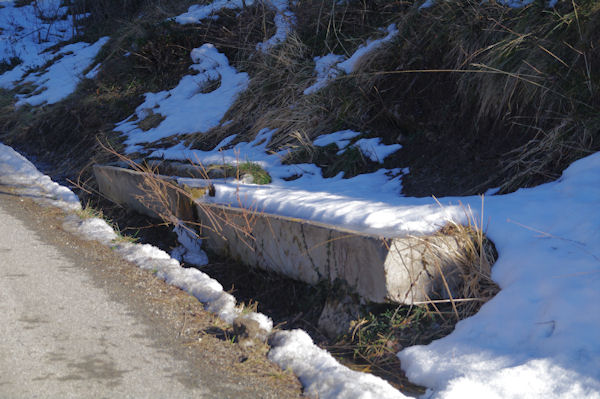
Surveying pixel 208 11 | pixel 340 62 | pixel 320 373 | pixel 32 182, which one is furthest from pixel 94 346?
pixel 208 11

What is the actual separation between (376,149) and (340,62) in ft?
6.48

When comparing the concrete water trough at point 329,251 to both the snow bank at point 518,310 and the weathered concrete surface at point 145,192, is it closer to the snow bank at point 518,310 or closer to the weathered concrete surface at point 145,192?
the weathered concrete surface at point 145,192

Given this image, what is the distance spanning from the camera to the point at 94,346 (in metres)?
2.41

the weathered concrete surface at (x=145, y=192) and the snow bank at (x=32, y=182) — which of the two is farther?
the snow bank at (x=32, y=182)

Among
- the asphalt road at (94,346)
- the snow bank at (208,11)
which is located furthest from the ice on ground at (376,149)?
the snow bank at (208,11)

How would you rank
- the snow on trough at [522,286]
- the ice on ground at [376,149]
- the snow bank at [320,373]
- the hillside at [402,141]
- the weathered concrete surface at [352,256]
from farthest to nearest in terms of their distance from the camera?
the ice on ground at [376,149] → the weathered concrete surface at [352,256] → the hillside at [402,141] → the snow on trough at [522,286] → the snow bank at [320,373]

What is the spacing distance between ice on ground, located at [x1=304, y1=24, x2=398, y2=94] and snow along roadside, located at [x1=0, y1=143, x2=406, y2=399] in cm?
311

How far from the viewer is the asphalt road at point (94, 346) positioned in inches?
82.6

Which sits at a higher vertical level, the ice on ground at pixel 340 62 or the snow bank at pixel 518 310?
the ice on ground at pixel 340 62

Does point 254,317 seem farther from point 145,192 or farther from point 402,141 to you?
point 402,141

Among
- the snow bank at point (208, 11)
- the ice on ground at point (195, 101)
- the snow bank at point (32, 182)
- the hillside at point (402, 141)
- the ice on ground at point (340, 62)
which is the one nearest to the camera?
the hillside at point (402, 141)

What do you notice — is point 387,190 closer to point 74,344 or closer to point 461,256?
point 461,256

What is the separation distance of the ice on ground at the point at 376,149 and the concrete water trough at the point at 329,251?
5.43ft

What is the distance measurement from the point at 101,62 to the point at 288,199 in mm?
8677
